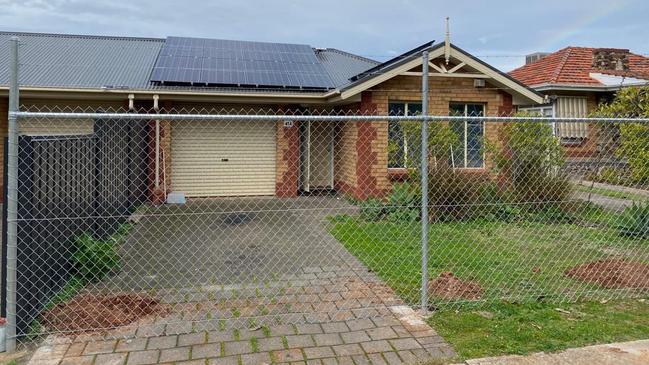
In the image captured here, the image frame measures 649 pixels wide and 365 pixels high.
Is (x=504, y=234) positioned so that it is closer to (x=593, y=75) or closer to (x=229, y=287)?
(x=229, y=287)

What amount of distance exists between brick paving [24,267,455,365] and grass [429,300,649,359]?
21 cm

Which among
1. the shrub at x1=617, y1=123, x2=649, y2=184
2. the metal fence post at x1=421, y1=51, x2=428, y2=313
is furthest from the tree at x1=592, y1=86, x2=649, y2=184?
the metal fence post at x1=421, y1=51, x2=428, y2=313

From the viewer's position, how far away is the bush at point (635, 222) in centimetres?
802

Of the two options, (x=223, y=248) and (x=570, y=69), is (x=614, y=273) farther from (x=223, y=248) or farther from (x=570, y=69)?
(x=570, y=69)

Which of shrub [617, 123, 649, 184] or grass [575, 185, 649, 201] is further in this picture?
grass [575, 185, 649, 201]

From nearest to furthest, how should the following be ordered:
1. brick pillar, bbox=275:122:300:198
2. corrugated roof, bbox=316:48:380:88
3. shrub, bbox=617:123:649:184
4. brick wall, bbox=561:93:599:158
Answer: shrub, bbox=617:123:649:184, brick wall, bbox=561:93:599:158, brick pillar, bbox=275:122:300:198, corrugated roof, bbox=316:48:380:88

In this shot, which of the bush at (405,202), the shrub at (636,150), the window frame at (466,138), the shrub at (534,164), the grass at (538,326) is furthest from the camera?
the window frame at (466,138)

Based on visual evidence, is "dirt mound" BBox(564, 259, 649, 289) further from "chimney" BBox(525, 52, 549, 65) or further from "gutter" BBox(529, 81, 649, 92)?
"chimney" BBox(525, 52, 549, 65)

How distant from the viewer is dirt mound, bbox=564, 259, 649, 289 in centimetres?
556

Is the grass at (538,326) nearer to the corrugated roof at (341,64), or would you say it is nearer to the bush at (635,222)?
the bush at (635,222)

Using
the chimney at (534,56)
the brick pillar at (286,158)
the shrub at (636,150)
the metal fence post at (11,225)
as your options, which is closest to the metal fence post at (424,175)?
the metal fence post at (11,225)

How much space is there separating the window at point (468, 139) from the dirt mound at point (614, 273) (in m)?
3.84

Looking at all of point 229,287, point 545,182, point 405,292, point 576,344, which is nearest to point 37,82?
point 229,287

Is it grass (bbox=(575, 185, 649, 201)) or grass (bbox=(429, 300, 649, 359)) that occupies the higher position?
grass (bbox=(575, 185, 649, 201))
